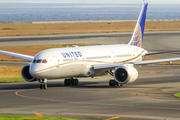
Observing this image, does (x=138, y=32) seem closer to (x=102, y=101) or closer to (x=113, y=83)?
(x=113, y=83)


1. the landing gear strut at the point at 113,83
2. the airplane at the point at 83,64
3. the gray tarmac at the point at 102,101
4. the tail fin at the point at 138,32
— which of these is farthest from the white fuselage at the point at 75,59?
the tail fin at the point at 138,32

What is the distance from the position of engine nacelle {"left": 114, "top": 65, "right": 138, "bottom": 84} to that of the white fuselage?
11.7ft

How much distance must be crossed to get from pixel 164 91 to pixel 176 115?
612 inches

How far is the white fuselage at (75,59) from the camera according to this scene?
45.8m

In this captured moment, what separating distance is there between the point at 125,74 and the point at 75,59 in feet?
21.8

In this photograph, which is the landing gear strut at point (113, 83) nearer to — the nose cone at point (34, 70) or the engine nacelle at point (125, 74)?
the engine nacelle at point (125, 74)

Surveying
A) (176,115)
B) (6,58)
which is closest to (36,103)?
(176,115)

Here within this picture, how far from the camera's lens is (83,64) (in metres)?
49.9

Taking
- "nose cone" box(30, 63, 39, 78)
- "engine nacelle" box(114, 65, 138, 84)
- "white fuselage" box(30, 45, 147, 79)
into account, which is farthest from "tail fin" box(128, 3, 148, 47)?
"nose cone" box(30, 63, 39, 78)

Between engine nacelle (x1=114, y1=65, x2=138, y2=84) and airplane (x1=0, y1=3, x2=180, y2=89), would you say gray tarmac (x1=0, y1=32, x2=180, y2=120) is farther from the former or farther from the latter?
airplane (x1=0, y1=3, x2=180, y2=89)

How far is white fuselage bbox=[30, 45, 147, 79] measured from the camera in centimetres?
4584

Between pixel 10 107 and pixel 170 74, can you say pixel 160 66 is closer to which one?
pixel 170 74

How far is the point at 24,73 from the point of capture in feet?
166

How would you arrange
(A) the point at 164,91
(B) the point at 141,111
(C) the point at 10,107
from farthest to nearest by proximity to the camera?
(A) the point at 164,91
(C) the point at 10,107
(B) the point at 141,111
